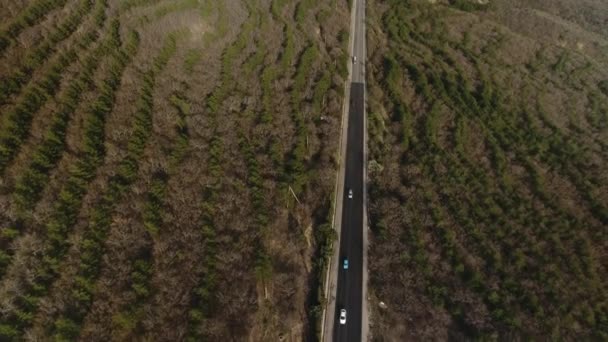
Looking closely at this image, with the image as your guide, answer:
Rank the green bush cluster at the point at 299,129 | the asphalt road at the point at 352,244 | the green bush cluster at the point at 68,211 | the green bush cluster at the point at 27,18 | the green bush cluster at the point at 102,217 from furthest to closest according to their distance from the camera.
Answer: the green bush cluster at the point at 27,18
the green bush cluster at the point at 299,129
the asphalt road at the point at 352,244
the green bush cluster at the point at 102,217
the green bush cluster at the point at 68,211

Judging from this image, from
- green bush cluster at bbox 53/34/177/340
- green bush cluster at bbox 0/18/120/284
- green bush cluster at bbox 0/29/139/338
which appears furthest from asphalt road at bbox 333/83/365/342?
green bush cluster at bbox 0/18/120/284

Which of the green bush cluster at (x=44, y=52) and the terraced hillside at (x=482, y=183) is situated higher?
the green bush cluster at (x=44, y=52)


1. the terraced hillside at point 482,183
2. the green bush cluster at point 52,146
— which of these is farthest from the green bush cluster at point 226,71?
the terraced hillside at point 482,183

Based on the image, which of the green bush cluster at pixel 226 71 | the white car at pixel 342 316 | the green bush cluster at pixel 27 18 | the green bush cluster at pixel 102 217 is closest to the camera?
the green bush cluster at pixel 102 217

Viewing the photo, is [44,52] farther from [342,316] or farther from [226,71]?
[342,316]

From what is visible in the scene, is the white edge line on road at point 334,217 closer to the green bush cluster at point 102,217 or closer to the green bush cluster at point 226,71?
the green bush cluster at point 226,71

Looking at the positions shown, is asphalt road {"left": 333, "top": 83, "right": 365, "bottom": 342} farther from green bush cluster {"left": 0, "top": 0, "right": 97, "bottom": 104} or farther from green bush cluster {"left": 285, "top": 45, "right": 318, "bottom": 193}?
green bush cluster {"left": 0, "top": 0, "right": 97, "bottom": 104}

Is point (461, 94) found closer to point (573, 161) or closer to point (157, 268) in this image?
point (573, 161)
